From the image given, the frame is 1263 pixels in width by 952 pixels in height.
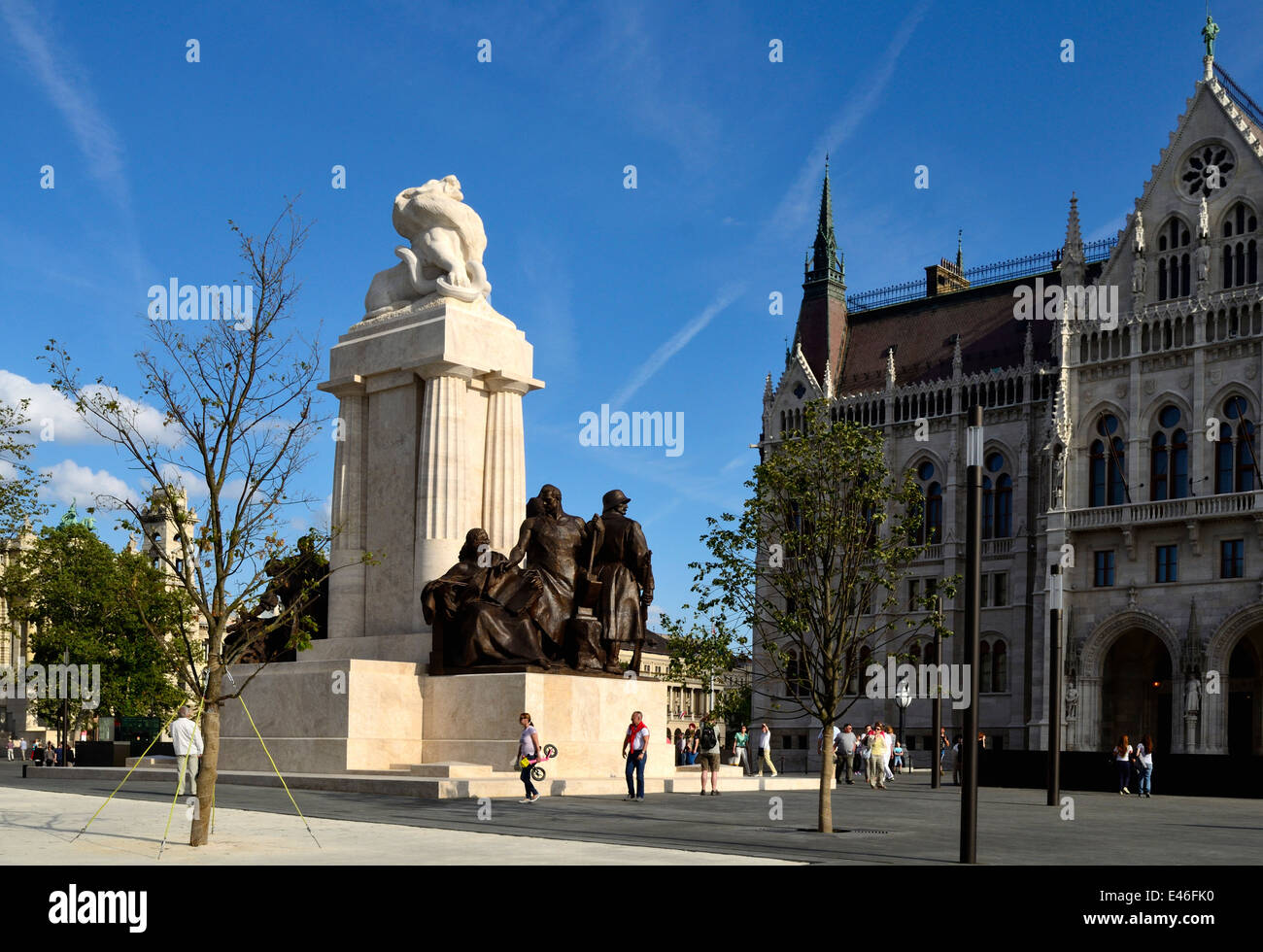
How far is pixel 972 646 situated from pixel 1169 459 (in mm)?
53967

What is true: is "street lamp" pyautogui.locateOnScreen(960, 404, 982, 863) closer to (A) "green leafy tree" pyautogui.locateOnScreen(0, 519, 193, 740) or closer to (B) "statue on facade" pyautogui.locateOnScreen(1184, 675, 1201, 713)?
(B) "statue on facade" pyautogui.locateOnScreen(1184, 675, 1201, 713)

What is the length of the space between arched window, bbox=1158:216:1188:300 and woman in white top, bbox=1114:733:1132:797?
3393 centimetres

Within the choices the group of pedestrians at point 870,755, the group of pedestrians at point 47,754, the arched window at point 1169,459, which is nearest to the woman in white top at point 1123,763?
the group of pedestrians at point 870,755

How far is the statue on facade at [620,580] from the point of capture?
2831 centimetres

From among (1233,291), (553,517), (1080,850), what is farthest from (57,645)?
(1080,850)

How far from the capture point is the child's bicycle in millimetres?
23344

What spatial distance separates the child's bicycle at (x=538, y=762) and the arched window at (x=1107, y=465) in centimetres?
4827

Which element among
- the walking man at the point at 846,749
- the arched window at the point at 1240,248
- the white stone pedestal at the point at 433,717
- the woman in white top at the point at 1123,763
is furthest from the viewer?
the arched window at the point at 1240,248

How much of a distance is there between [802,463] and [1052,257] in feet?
201

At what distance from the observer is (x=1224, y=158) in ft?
216

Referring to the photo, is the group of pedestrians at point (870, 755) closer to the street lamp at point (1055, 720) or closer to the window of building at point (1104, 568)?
the street lamp at point (1055, 720)

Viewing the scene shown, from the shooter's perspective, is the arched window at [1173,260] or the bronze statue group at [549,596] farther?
the arched window at [1173,260]
